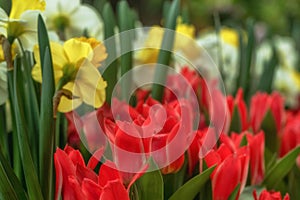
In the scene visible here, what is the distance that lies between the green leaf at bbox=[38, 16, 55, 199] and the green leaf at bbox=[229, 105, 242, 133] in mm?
279

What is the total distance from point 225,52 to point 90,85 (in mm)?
680

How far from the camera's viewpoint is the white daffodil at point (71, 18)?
0.72 meters

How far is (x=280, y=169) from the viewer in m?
0.61

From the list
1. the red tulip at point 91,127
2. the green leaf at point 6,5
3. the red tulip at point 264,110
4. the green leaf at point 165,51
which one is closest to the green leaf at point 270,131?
the red tulip at point 264,110

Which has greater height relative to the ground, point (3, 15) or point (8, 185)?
point (3, 15)

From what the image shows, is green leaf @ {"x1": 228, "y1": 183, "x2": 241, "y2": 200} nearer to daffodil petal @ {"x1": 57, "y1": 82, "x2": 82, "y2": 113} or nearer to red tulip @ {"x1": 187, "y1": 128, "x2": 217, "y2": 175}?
red tulip @ {"x1": 187, "y1": 128, "x2": 217, "y2": 175}

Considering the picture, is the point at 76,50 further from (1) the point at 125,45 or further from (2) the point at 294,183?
(2) the point at 294,183

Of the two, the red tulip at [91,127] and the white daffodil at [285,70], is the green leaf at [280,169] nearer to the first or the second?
the red tulip at [91,127]

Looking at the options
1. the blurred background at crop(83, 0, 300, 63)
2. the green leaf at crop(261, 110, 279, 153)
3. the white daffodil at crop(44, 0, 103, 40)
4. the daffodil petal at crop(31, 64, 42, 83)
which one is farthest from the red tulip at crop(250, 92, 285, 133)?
the blurred background at crop(83, 0, 300, 63)

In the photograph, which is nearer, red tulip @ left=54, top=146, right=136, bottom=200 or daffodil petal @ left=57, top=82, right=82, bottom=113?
red tulip @ left=54, top=146, right=136, bottom=200

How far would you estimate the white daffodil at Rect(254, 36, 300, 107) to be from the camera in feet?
4.24

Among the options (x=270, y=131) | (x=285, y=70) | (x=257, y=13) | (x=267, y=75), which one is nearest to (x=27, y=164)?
(x=270, y=131)

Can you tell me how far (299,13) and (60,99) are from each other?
4.78ft

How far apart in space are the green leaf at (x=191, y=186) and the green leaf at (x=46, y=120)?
0.11 meters
